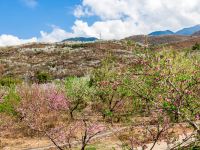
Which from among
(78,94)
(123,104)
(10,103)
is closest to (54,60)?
(78,94)

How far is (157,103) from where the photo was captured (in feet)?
46.5

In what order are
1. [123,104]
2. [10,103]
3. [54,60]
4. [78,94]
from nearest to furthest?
[10,103] < [123,104] < [78,94] < [54,60]

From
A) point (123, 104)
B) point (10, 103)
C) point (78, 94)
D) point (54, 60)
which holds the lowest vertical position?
point (54, 60)

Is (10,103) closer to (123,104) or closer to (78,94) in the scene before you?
(78,94)

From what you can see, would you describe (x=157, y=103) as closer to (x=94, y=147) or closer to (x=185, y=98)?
(x=185, y=98)

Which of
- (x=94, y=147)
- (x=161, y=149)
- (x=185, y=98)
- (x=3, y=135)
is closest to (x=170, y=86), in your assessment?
(x=185, y=98)

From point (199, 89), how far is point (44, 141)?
38.7 ft

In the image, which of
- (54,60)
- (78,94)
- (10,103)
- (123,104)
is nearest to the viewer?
→ (10,103)

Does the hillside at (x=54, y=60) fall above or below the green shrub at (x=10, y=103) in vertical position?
below

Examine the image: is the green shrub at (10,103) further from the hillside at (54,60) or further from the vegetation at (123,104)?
the hillside at (54,60)

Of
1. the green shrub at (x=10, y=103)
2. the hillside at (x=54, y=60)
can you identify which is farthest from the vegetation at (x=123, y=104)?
the hillside at (x=54, y=60)

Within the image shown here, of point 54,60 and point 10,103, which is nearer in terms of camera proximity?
point 10,103

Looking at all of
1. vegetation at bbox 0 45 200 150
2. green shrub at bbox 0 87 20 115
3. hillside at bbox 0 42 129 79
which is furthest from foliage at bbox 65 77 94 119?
hillside at bbox 0 42 129 79

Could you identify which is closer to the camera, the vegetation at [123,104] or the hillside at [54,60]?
the vegetation at [123,104]
